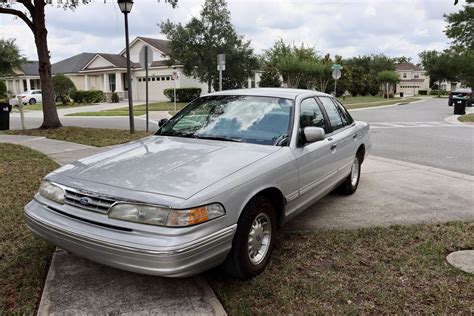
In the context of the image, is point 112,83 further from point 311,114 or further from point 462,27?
point 311,114

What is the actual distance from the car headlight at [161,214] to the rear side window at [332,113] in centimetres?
276

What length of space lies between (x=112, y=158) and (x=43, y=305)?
1.30 m

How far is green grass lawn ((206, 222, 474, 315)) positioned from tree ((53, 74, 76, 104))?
37.3 metres

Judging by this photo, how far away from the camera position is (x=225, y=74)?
33.2 m

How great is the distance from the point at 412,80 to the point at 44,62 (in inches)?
3798

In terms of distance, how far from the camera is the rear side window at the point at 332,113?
17.3ft

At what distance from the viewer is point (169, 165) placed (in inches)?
135

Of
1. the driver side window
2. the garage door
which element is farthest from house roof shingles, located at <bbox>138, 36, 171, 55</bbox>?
the driver side window

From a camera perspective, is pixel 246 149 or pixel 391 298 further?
pixel 246 149

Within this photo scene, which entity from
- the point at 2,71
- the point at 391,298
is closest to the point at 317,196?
the point at 391,298

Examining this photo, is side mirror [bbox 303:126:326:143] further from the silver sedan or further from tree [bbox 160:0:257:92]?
tree [bbox 160:0:257:92]

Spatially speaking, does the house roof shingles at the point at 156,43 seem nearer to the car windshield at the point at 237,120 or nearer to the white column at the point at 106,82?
the white column at the point at 106,82

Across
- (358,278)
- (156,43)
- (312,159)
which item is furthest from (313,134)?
A: (156,43)

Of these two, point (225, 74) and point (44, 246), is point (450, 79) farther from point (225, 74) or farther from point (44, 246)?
point (44, 246)
